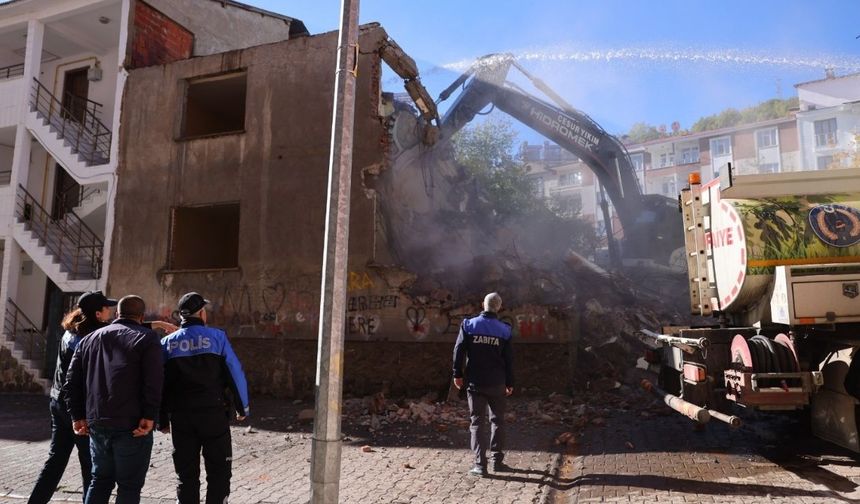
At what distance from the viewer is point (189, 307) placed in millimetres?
4043

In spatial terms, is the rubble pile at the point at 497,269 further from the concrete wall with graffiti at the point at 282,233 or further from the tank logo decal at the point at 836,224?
the tank logo decal at the point at 836,224

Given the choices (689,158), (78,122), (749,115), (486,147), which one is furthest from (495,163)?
(749,115)

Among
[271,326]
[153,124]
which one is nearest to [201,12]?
[153,124]

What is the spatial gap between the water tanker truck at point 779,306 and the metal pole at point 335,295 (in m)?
3.57

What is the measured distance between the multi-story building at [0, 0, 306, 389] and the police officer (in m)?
10.4

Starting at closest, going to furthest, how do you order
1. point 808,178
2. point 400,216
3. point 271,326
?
point 808,178, point 271,326, point 400,216

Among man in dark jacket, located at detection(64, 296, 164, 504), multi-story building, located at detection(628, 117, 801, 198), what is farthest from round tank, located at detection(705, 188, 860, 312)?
multi-story building, located at detection(628, 117, 801, 198)

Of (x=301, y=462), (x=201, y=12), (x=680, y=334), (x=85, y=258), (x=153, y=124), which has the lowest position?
(x=301, y=462)

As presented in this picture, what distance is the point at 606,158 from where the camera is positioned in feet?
55.6

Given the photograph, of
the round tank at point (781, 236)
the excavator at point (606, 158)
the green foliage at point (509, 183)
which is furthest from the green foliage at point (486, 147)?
the round tank at point (781, 236)

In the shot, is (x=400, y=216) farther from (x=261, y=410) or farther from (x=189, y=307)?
(x=189, y=307)

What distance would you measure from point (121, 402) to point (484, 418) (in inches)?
130

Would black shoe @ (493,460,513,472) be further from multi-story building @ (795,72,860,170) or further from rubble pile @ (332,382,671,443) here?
multi-story building @ (795,72,860,170)

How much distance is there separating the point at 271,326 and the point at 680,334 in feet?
24.2
